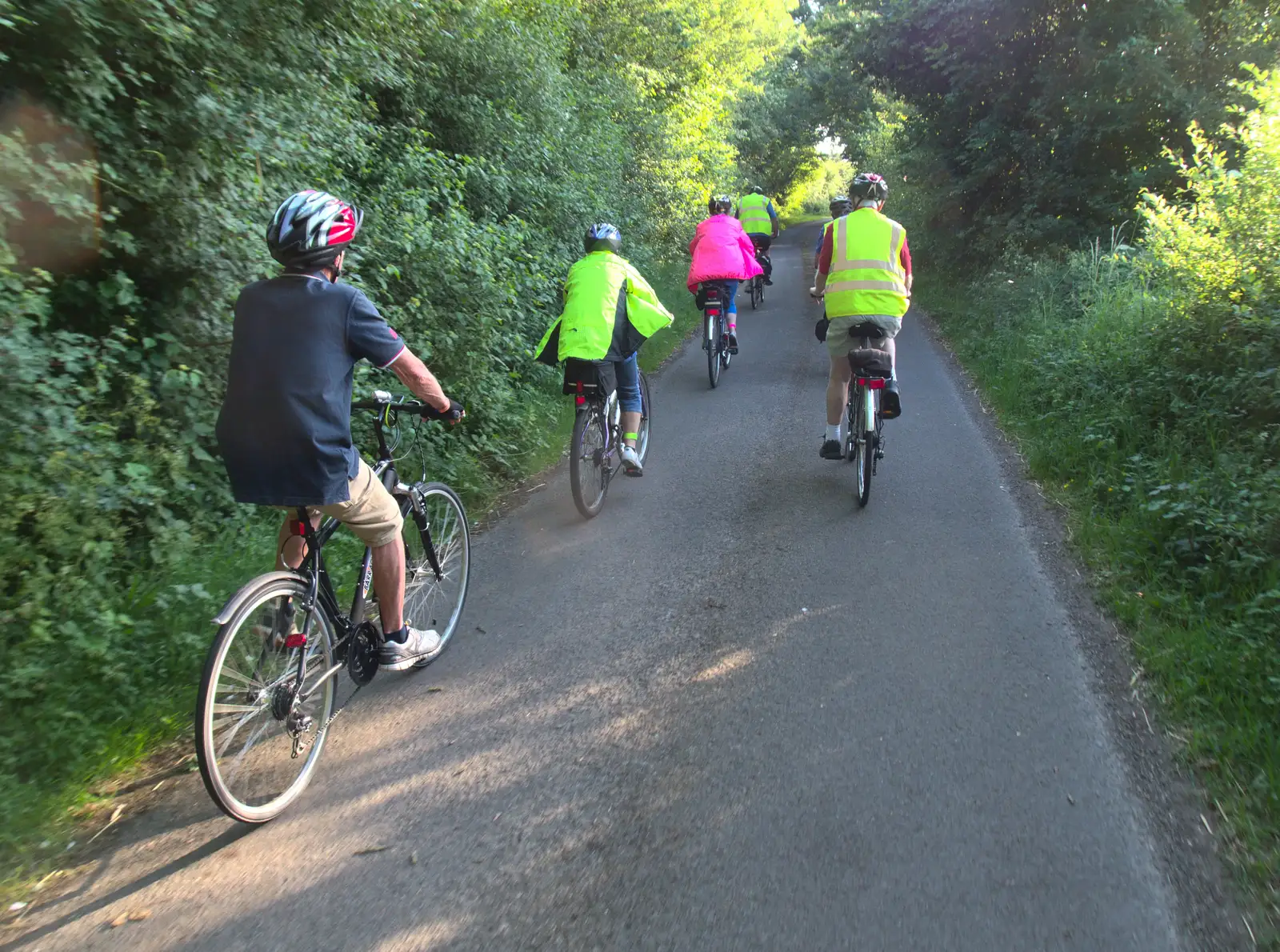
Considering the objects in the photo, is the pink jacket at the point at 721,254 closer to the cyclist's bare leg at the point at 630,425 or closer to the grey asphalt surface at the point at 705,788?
the cyclist's bare leg at the point at 630,425

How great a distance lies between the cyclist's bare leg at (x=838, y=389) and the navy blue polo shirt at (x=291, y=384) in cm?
418

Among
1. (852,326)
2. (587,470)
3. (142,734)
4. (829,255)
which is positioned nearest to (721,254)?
(829,255)

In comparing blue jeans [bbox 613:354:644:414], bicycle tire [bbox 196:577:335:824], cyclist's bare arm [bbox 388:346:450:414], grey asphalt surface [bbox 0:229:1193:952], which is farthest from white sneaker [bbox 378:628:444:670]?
blue jeans [bbox 613:354:644:414]

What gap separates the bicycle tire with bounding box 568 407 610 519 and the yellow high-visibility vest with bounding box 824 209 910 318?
1.94 m

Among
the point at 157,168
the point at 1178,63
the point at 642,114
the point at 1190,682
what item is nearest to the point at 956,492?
the point at 1190,682

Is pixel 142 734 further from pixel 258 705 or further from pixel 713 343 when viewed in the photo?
pixel 713 343

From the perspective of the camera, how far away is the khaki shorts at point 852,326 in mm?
6191

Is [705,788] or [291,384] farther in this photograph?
[705,788]

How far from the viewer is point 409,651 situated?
12.6ft

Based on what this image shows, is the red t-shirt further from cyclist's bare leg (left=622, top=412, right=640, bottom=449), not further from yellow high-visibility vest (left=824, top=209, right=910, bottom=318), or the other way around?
cyclist's bare leg (left=622, top=412, right=640, bottom=449)

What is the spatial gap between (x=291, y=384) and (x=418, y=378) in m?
0.54

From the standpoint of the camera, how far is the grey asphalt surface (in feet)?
8.75

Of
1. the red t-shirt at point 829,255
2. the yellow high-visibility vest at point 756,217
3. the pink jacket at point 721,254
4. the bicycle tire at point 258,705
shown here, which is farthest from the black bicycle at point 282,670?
the yellow high-visibility vest at point 756,217

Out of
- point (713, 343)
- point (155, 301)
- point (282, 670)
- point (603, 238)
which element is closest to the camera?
point (282, 670)
